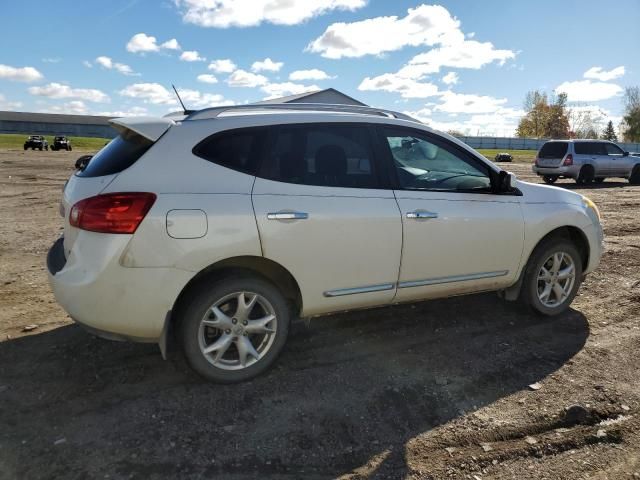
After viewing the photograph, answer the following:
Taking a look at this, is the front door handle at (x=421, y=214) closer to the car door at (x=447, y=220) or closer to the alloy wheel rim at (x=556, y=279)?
the car door at (x=447, y=220)

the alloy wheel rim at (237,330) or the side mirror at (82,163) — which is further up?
the side mirror at (82,163)

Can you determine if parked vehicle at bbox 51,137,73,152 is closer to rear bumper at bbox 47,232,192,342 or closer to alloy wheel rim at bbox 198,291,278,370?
rear bumper at bbox 47,232,192,342

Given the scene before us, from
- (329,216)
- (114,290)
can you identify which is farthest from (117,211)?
(329,216)

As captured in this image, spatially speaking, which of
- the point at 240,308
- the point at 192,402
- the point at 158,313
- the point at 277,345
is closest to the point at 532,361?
the point at 277,345

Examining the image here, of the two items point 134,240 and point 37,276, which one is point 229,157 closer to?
point 134,240

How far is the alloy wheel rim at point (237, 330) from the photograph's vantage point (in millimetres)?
3152

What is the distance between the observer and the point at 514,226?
161 inches

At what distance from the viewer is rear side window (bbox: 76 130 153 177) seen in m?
3.05

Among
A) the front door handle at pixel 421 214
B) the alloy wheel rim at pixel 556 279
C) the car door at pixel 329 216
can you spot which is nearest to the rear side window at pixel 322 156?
the car door at pixel 329 216

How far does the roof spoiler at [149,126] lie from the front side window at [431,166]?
1638 mm

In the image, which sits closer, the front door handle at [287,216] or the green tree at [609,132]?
the front door handle at [287,216]

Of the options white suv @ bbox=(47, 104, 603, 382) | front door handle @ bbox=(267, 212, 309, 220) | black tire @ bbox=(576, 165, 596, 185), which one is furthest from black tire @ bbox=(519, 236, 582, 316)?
black tire @ bbox=(576, 165, 596, 185)

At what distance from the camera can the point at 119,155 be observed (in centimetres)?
318

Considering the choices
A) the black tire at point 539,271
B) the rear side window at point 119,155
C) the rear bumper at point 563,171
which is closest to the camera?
the rear side window at point 119,155
